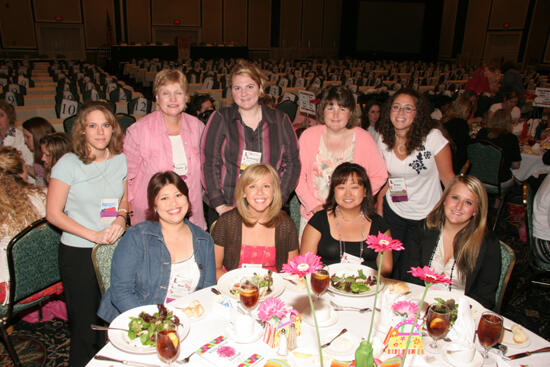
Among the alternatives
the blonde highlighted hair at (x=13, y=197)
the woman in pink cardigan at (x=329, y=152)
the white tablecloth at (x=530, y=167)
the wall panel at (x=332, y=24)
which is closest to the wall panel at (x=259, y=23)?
the wall panel at (x=332, y=24)

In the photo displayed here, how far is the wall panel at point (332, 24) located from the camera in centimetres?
2348

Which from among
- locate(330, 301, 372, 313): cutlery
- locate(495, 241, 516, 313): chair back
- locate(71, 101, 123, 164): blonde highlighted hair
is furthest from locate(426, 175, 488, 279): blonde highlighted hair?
locate(71, 101, 123, 164): blonde highlighted hair

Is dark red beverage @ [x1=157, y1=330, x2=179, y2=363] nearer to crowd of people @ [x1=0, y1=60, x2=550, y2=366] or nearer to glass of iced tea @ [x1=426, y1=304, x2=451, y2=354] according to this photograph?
crowd of people @ [x1=0, y1=60, x2=550, y2=366]

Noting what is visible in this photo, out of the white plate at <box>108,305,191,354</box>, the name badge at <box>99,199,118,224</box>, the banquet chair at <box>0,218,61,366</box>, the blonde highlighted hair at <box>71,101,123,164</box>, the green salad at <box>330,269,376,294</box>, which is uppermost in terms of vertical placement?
the blonde highlighted hair at <box>71,101,123,164</box>

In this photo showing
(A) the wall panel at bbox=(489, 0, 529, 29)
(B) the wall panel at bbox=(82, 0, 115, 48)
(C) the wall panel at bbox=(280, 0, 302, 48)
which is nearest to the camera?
(A) the wall panel at bbox=(489, 0, 529, 29)

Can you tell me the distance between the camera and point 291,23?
908 inches

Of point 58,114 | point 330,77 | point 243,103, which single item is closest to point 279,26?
point 330,77

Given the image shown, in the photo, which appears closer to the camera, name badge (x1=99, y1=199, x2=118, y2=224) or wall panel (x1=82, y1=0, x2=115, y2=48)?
name badge (x1=99, y1=199, x2=118, y2=224)

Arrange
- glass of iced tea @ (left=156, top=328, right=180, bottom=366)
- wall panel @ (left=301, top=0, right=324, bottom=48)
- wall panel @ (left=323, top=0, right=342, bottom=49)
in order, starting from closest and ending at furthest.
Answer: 1. glass of iced tea @ (left=156, top=328, right=180, bottom=366)
2. wall panel @ (left=301, top=0, right=324, bottom=48)
3. wall panel @ (left=323, top=0, right=342, bottom=49)

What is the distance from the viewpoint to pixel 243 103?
2.54 meters

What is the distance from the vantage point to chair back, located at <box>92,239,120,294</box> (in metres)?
2.01

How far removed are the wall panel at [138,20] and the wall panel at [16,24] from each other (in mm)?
4239

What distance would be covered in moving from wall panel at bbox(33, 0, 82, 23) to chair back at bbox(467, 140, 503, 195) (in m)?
19.9

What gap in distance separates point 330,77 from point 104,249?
36.8 ft
